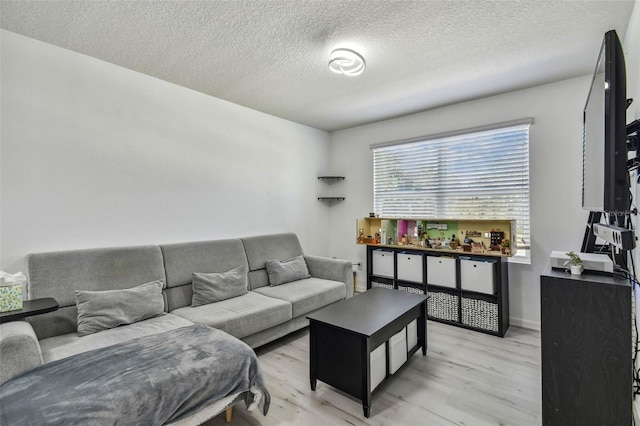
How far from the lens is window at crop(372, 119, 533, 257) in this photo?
3246 mm

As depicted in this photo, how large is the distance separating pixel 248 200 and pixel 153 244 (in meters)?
1.22

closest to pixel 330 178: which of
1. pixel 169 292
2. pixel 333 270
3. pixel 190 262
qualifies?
pixel 333 270

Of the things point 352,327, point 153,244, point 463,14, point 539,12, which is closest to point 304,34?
point 463,14

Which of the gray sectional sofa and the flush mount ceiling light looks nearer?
the gray sectional sofa

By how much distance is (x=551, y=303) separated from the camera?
1.57 metres

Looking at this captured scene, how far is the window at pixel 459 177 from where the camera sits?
3.25 meters

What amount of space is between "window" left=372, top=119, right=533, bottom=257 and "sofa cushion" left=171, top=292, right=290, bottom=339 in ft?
7.22

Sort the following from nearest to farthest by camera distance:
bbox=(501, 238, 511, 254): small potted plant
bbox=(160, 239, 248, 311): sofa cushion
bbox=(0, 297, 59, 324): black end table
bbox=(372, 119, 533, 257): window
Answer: bbox=(0, 297, 59, 324): black end table
bbox=(160, 239, 248, 311): sofa cushion
bbox=(501, 238, 511, 254): small potted plant
bbox=(372, 119, 533, 257): window

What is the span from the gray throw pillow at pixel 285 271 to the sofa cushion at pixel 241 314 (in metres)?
0.48

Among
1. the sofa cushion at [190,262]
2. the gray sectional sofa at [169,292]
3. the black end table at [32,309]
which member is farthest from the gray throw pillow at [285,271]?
Answer: the black end table at [32,309]

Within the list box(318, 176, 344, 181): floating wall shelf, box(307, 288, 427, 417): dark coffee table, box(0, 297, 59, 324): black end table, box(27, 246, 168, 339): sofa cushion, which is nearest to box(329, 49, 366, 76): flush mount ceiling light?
box(307, 288, 427, 417): dark coffee table

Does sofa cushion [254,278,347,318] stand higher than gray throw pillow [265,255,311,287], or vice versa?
gray throw pillow [265,255,311,287]

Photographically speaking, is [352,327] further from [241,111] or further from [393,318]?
[241,111]

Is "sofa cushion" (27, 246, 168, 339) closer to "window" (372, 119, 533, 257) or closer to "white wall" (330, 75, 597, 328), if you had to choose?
"window" (372, 119, 533, 257)
